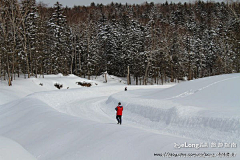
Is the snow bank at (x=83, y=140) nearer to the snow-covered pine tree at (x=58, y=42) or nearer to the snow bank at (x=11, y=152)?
the snow bank at (x=11, y=152)

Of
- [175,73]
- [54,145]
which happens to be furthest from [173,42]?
[54,145]

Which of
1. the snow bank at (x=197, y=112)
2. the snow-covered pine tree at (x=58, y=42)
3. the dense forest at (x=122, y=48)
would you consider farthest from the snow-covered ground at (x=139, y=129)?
the snow-covered pine tree at (x=58, y=42)

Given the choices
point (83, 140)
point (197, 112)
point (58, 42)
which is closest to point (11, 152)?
point (83, 140)

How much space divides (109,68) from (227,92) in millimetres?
42202

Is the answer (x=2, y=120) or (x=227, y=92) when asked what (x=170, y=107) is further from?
(x=2, y=120)

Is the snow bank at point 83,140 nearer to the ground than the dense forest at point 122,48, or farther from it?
nearer to the ground

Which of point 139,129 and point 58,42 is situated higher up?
point 58,42

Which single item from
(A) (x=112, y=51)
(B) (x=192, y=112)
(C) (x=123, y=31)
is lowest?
(B) (x=192, y=112)

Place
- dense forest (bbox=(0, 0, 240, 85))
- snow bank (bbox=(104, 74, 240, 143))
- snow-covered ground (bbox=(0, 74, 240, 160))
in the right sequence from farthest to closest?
dense forest (bbox=(0, 0, 240, 85))
snow bank (bbox=(104, 74, 240, 143))
snow-covered ground (bbox=(0, 74, 240, 160))

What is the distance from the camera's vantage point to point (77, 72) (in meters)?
56.3

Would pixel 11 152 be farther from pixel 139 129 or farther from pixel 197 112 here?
pixel 197 112

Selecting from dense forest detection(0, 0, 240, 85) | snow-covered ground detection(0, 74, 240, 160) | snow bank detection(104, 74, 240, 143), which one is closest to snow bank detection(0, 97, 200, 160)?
snow-covered ground detection(0, 74, 240, 160)

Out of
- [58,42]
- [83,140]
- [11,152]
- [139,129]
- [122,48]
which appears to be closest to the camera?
[11,152]

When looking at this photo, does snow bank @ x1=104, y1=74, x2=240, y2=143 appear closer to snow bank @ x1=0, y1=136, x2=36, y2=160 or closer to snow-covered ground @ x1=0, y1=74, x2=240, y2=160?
snow-covered ground @ x1=0, y1=74, x2=240, y2=160
